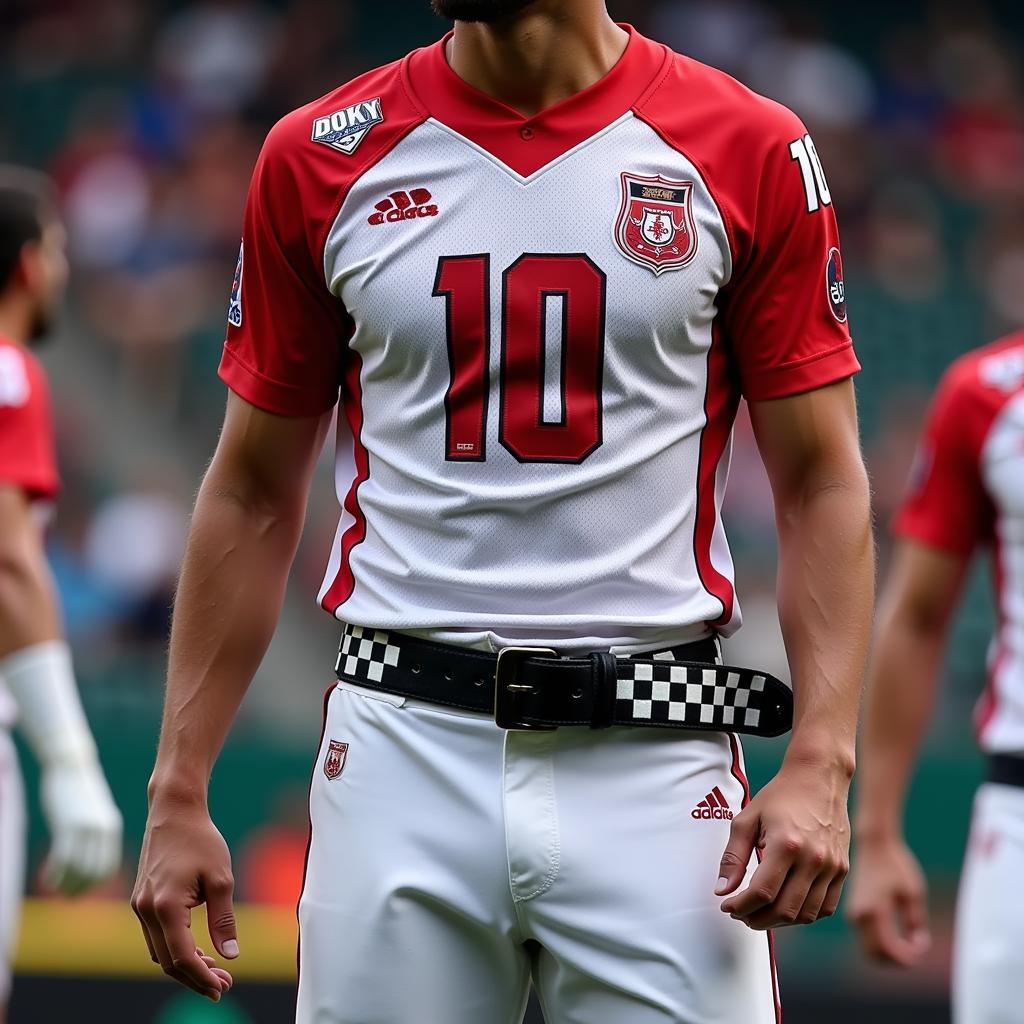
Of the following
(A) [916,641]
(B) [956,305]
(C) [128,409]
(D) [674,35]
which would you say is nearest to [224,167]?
(C) [128,409]

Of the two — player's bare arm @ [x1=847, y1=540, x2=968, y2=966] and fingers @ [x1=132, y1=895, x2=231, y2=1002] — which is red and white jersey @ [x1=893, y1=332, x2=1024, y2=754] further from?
fingers @ [x1=132, y1=895, x2=231, y2=1002]

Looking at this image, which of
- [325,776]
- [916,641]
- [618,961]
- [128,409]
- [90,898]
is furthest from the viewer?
[128,409]

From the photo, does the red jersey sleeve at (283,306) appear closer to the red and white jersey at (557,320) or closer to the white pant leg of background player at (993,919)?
the red and white jersey at (557,320)

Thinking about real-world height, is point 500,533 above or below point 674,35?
above

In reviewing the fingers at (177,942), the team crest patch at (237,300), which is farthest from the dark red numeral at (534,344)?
the fingers at (177,942)

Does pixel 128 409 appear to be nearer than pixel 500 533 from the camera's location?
No

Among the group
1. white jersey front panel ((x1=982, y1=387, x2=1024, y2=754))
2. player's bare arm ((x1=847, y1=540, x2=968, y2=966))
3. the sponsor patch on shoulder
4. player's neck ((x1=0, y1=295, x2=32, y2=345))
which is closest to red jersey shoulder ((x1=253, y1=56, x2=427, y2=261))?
the sponsor patch on shoulder

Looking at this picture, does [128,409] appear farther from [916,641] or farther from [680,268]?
[680,268]

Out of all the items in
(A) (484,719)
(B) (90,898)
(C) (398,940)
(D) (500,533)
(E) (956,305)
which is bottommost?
(B) (90,898)

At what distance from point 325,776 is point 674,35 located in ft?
38.7

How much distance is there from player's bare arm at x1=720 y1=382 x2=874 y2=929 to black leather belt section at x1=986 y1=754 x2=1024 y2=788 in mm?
1696

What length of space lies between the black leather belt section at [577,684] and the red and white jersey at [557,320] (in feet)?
0.13

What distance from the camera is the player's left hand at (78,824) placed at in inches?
203

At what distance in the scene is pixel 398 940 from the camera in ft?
8.05
